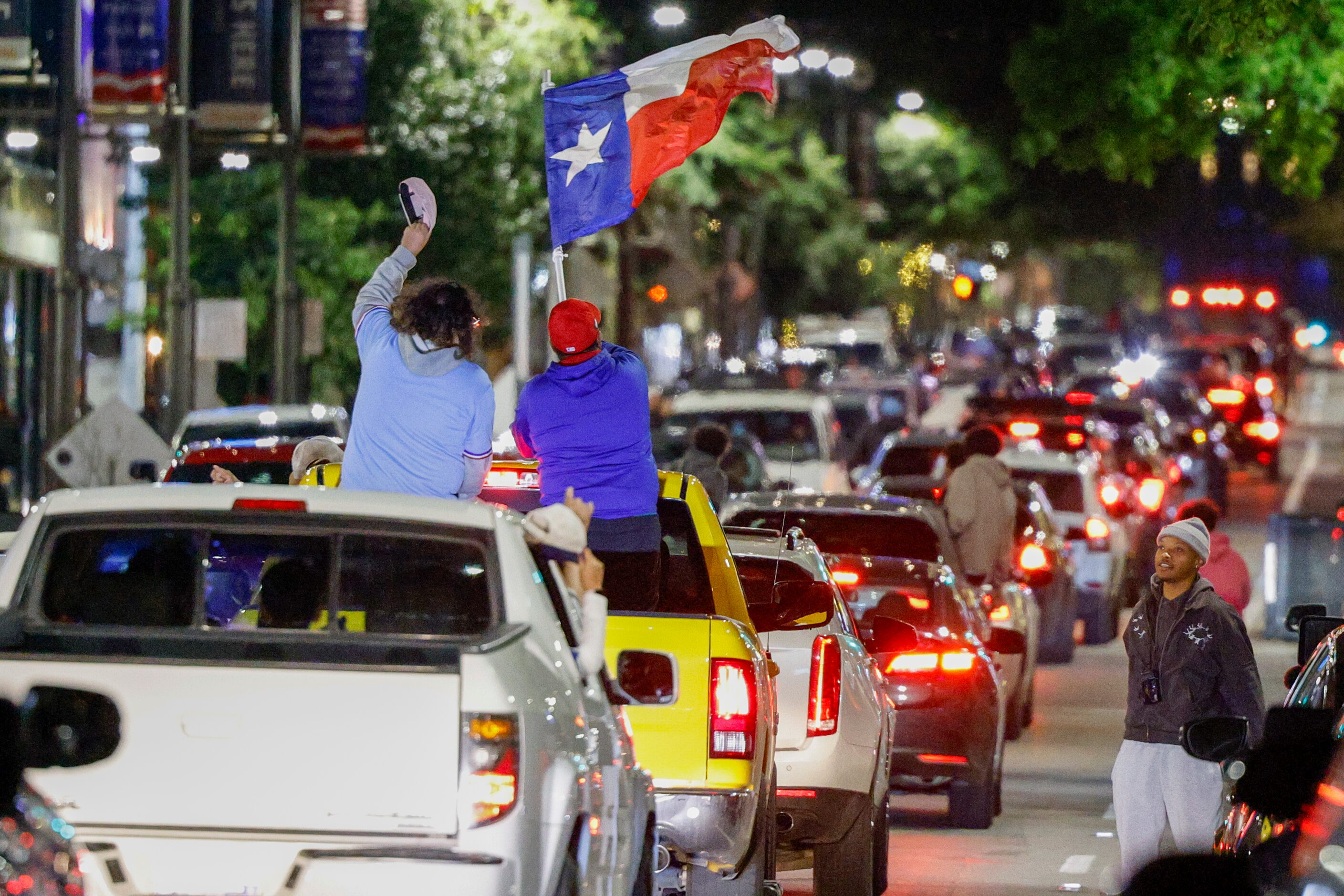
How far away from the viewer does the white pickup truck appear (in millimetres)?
5559

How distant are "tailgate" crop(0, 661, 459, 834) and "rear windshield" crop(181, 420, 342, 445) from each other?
15.3 metres

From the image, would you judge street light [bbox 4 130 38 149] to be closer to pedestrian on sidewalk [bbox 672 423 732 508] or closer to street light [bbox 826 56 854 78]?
street light [bbox 826 56 854 78]

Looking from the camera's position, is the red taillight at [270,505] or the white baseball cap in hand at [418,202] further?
the white baseball cap in hand at [418,202]

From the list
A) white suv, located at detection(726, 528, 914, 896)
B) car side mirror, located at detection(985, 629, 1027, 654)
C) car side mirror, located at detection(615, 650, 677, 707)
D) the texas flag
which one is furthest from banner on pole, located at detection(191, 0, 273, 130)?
car side mirror, located at detection(615, 650, 677, 707)

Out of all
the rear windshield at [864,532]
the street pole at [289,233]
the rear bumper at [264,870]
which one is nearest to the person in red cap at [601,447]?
the rear bumper at [264,870]

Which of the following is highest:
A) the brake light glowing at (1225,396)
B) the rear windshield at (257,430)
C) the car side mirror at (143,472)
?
the rear windshield at (257,430)

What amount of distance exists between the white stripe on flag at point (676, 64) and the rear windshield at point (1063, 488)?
28.7 feet

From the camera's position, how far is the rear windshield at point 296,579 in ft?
19.9

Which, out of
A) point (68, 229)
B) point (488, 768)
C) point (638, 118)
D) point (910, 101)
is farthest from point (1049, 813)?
point (910, 101)

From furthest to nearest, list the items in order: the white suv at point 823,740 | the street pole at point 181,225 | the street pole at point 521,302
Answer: the street pole at point 521,302
the street pole at point 181,225
the white suv at point 823,740

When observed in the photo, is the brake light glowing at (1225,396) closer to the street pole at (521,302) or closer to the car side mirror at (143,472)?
the street pole at (521,302)

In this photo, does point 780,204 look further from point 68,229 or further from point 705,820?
point 705,820

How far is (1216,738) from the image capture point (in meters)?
7.09

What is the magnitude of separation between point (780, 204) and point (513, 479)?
41.6 meters
